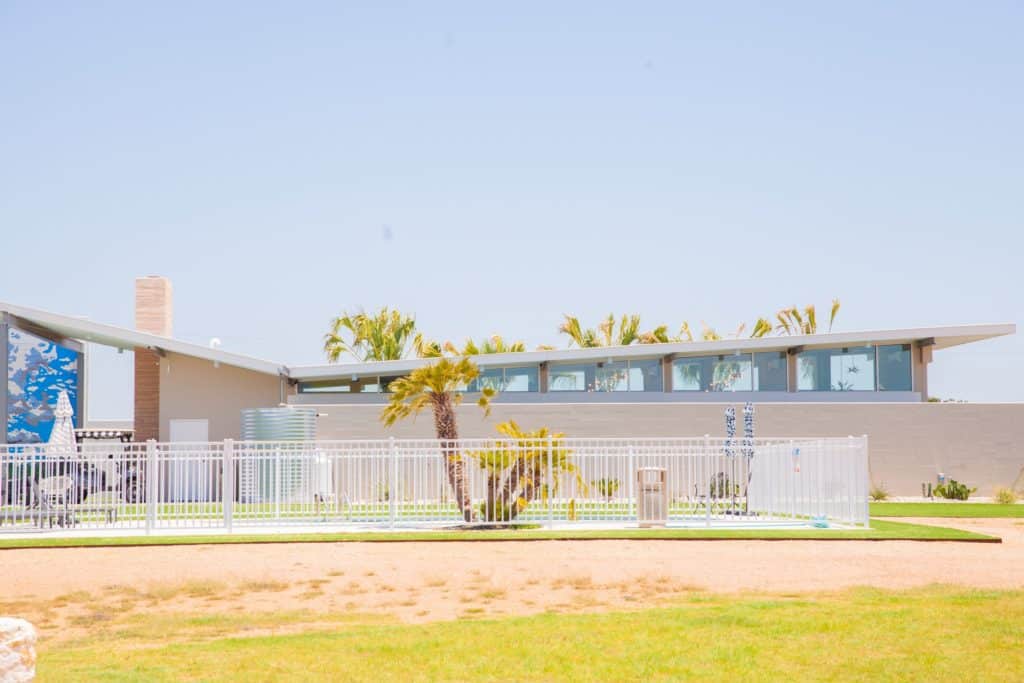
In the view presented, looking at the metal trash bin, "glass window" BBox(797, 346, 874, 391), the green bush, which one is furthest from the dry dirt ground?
"glass window" BBox(797, 346, 874, 391)

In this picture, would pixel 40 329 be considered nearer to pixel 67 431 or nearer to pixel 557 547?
pixel 67 431

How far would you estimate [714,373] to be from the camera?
116 ft

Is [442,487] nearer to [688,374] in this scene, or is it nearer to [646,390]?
[646,390]

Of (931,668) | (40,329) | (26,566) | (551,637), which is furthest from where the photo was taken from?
(40,329)

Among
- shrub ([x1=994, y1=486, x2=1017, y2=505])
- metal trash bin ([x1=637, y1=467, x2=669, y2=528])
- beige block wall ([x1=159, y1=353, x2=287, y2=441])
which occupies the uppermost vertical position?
beige block wall ([x1=159, y1=353, x2=287, y2=441])

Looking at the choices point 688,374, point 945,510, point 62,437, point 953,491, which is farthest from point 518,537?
point 953,491

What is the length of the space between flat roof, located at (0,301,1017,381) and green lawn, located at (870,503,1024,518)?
553cm

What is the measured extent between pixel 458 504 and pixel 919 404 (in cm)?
1637

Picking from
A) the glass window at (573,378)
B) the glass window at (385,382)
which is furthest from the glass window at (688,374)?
the glass window at (385,382)

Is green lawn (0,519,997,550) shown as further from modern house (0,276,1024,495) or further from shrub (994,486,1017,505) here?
shrub (994,486,1017,505)

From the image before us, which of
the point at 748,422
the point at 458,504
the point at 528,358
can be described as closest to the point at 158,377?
the point at 528,358

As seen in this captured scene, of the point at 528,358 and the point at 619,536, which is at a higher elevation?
the point at 528,358

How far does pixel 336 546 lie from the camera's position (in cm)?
1870

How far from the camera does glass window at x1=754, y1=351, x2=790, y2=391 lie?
115ft
